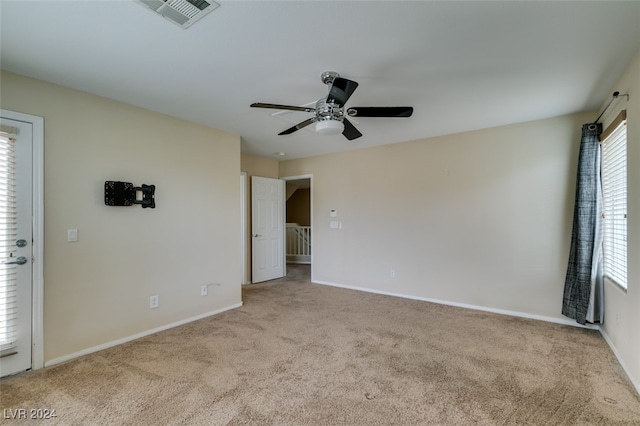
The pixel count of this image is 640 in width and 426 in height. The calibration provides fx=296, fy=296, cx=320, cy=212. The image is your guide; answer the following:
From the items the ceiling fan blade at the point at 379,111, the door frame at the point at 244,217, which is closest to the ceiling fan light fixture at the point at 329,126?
the ceiling fan blade at the point at 379,111

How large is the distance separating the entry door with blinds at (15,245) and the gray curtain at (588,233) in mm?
5275

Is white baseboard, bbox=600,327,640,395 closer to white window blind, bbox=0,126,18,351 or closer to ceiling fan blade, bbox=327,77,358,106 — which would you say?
ceiling fan blade, bbox=327,77,358,106

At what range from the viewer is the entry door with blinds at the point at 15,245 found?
2.35 metres

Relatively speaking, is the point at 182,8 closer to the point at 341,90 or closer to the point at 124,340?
the point at 341,90

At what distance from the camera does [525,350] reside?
110 inches

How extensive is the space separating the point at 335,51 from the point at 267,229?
405 cm

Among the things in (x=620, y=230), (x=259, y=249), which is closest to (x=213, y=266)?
(x=259, y=249)

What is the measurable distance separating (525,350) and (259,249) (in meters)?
4.20

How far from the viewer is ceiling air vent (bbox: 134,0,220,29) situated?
63.6 inches

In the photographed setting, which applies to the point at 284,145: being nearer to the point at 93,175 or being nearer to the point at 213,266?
the point at 213,266

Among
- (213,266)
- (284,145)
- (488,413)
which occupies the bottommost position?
(488,413)

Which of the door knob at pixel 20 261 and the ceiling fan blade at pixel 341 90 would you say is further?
the door knob at pixel 20 261

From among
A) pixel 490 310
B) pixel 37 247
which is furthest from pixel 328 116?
pixel 490 310

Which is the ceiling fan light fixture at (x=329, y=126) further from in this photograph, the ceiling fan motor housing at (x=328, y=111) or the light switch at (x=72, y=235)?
the light switch at (x=72, y=235)
